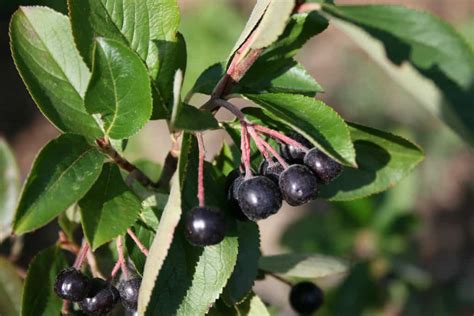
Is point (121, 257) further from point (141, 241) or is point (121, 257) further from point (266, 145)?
point (266, 145)

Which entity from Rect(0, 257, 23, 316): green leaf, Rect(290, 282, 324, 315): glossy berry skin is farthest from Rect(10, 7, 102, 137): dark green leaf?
Rect(290, 282, 324, 315): glossy berry skin

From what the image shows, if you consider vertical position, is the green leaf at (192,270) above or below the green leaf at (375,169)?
below

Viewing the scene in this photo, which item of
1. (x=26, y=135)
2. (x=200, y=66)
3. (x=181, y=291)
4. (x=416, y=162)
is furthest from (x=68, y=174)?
(x=26, y=135)

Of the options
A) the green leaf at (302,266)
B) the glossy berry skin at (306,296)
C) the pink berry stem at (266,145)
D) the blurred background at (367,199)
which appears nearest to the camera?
the pink berry stem at (266,145)

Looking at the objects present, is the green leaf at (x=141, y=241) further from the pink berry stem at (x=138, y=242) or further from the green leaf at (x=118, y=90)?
the green leaf at (x=118, y=90)

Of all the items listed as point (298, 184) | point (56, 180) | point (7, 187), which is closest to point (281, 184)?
point (298, 184)

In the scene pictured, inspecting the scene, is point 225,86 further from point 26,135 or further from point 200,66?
point 26,135

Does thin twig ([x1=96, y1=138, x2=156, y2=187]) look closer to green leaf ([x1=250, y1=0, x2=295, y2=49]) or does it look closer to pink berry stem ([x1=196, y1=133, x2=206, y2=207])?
pink berry stem ([x1=196, y1=133, x2=206, y2=207])

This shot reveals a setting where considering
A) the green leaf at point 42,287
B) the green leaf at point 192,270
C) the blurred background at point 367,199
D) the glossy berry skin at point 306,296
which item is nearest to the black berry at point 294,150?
the green leaf at point 192,270
